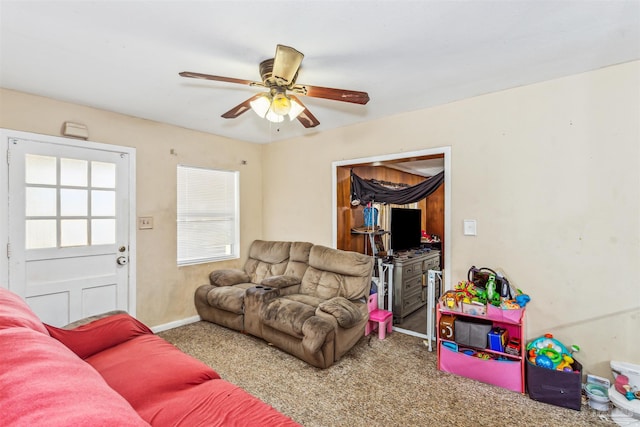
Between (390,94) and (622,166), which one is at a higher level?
(390,94)

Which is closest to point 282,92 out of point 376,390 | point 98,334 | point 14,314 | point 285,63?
point 285,63

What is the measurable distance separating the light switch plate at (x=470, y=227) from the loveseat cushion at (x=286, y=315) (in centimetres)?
165

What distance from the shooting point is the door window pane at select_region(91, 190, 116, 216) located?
9.98ft

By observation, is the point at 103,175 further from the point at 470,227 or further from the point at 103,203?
the point at 470,227

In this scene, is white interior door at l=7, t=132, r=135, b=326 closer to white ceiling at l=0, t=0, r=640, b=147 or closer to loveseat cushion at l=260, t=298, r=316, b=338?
white ceiling at l=0, t=0, r=640, b=147

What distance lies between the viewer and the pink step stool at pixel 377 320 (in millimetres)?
3230

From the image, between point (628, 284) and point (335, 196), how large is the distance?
2753 millimetres

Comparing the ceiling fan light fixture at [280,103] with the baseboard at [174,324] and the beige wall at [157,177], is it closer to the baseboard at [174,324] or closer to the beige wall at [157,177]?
the beige wall at [157,177]

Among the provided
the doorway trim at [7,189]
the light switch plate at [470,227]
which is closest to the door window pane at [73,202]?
the doorway trim at [7,189]

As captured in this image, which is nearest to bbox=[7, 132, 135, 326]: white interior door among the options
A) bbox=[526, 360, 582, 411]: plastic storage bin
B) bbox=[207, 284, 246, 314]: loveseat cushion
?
bbox=[207, 284, 246, 314]: loveseat cushion

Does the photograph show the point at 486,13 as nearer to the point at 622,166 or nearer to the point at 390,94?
the point at 390,94

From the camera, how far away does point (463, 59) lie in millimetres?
2129

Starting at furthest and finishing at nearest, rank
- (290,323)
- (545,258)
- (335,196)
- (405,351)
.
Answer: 1. (335,196)
2. (405,351)
3. (290,323)
4. (545,258)

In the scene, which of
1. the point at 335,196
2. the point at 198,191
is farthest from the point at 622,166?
the point at 198,191
